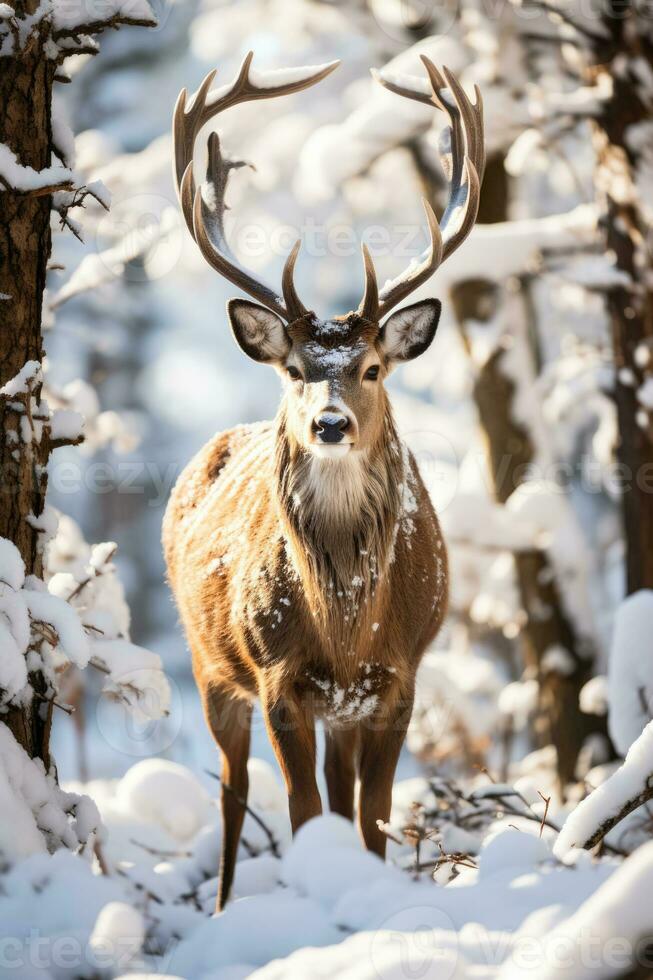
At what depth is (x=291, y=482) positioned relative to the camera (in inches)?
176

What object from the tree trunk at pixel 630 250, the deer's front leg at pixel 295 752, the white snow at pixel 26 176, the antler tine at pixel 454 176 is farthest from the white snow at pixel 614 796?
the tree trunk at pixel 630 250

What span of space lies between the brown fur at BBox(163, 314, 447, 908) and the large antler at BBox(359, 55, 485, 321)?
0.23 meters

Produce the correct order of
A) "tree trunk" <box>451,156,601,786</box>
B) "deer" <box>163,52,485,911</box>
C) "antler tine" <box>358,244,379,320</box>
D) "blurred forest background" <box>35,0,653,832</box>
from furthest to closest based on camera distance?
"tree trunk" <box>451,156,601,786</box>, "blurred forest background" <box>35,0,653,832</box>, "antler tine" <box>358,244,379,320</box>, "deer" <box>163,52,485,911</box>

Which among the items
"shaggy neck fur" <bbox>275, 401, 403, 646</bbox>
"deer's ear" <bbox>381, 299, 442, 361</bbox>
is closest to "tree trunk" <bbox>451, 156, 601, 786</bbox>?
"deer's ear" <bbox>381, 299, 442, 361</bbox>

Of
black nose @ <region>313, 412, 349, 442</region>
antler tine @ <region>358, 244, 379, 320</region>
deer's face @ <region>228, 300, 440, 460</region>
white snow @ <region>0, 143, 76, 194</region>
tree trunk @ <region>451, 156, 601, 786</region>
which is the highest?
white snow @ <region>0, 143, 76, 194</region>

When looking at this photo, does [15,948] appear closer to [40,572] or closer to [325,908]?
[325,908]

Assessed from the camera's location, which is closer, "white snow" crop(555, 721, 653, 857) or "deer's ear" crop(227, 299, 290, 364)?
"white snow" crop(555, 721, 653, 857)

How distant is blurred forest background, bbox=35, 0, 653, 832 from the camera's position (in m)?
7.86

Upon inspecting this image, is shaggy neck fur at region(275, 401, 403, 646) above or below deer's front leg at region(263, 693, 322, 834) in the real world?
above

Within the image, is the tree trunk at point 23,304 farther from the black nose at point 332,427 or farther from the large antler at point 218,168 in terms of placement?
A: the black nose at point 332,427

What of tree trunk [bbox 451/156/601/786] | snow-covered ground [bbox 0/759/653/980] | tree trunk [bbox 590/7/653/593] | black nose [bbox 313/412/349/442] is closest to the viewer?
snow-covered ground [bbox 0/759/653/980]

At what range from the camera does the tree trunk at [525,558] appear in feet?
30.1

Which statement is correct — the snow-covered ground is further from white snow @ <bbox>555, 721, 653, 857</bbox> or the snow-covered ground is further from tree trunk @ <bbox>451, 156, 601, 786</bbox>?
tree trunk @ <bbox>451, 156, 601, 786</bbox>

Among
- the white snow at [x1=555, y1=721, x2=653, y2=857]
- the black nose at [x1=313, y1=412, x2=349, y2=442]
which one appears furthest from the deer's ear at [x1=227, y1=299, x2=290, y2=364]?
the white snow at [x1=555, y1=721, x2=653, y2=857]
